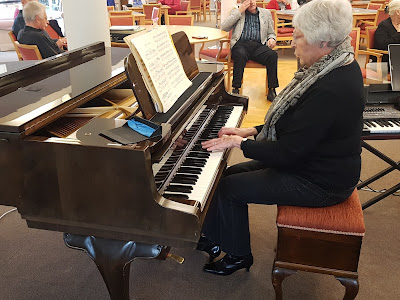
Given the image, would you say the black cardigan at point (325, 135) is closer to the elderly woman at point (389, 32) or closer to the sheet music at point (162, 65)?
the sheet music at point (162, 65)

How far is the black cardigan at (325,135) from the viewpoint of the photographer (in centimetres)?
175

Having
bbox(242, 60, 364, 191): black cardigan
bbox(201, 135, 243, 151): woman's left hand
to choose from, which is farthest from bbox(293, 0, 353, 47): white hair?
bbox(201, 135, 243, 151): woman's left hand

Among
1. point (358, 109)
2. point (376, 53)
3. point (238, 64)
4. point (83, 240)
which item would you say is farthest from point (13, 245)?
point (376, 53)

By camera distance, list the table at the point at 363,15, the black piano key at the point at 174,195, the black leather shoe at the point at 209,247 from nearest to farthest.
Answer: the black piano key at the point at 174,195 < the black leather shoe at the point at 209,247 < the table at the point at 363,15

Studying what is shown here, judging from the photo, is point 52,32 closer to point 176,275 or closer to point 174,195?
point 176,275

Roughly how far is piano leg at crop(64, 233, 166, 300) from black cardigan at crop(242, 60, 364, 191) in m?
0.64

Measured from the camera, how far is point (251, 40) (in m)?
5.38

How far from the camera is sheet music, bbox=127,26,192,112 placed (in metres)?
1.75

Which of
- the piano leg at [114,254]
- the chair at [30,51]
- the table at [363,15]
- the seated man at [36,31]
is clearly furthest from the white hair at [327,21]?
the table at [363,15]

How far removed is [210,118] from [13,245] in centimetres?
140

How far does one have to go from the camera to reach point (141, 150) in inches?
53.6

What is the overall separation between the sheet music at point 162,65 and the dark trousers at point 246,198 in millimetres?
496

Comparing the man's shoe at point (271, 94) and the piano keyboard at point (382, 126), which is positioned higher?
the piano keyboard at point (382, 126)

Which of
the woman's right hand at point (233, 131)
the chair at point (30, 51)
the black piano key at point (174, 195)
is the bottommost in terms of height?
the black piano key at point (174, 195)
